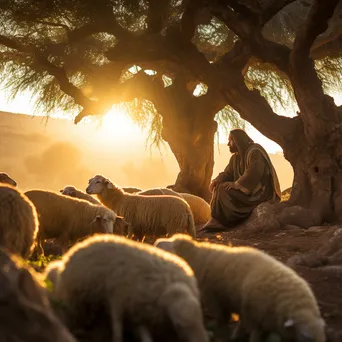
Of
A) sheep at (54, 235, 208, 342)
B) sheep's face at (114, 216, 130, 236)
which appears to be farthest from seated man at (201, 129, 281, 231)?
sheep at (54, 235, 208, 342)

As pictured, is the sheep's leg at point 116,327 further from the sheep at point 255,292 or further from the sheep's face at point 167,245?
the sheep's face at point 167,245

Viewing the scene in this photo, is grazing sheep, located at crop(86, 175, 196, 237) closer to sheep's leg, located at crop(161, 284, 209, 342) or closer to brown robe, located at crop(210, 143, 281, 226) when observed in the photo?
brown robe, located at crop(210, 143, 281, 226)

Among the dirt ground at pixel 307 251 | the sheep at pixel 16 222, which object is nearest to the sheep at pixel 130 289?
the sheep at pixel 16 222

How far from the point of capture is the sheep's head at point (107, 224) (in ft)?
24.4

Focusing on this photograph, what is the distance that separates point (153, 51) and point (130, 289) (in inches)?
385

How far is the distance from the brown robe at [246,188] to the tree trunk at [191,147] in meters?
4.20

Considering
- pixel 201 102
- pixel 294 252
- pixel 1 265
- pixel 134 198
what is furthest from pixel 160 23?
pixel 1 265

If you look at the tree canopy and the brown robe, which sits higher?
the tree canopy

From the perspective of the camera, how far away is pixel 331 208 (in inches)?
407

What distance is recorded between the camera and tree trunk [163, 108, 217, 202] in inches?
610

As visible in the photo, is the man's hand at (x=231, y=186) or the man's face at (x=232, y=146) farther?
the man's face at (x=232, y=146)

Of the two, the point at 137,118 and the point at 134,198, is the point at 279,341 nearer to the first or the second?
the point at 134,198

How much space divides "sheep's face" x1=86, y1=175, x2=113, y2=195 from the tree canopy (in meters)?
3.53

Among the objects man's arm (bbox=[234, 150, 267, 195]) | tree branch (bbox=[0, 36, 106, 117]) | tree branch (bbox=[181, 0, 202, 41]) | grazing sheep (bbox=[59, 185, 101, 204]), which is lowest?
grazing sheep (bbox=[59, 185, 101, 204])
